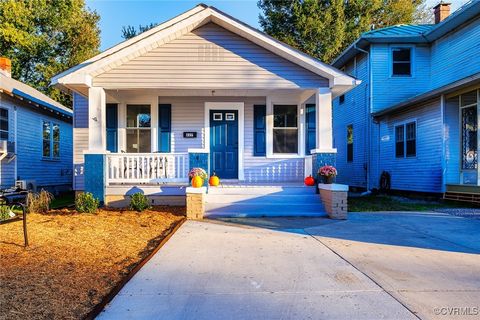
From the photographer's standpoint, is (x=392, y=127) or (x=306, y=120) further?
(x=392, y=127)

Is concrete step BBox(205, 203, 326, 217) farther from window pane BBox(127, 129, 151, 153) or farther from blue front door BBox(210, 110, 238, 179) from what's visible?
window pane BBox(127, 129, 151, 153)

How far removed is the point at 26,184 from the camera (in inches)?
531

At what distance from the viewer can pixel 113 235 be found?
6.37 meters

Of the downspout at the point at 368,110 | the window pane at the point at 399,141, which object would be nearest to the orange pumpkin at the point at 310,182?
the window pane at the point at 399,141

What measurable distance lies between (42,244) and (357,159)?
1500 centimetres

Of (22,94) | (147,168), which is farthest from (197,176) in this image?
(22,94)

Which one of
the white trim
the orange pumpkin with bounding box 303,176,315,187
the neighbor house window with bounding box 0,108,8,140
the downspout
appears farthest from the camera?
the downspout

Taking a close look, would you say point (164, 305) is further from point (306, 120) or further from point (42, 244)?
point (306, 120)

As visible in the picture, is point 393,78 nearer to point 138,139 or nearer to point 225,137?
point 225,137

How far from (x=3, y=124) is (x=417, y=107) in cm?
1444

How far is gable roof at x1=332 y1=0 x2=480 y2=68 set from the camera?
13.5 m

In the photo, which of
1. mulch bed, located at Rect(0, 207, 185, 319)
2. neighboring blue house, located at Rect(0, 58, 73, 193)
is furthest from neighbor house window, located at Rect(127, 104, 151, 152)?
neighboring blue house, located at Rect(0, 58, 73, 193)

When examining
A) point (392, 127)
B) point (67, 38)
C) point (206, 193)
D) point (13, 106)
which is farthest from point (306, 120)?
point (67, 38)

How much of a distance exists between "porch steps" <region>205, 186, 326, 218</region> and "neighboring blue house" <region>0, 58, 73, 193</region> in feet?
25.7
